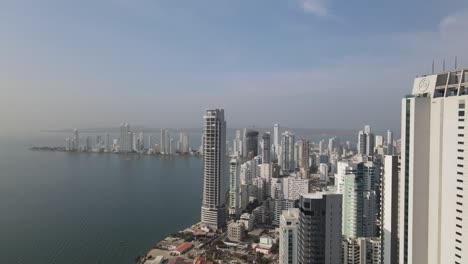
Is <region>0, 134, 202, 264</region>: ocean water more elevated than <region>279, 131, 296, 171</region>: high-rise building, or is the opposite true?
<region>279, 131, 296, 171</region>: high-rise building

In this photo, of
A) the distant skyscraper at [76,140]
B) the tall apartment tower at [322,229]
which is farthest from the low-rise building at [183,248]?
the distant skyscraper at [76,140]

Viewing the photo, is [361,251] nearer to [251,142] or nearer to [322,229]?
[322,229]

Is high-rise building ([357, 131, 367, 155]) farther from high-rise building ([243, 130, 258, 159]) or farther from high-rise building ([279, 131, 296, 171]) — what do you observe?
high-rise building ([243, 130, 258, 159])

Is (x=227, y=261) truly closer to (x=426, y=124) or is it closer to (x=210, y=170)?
(x=210, y=170)

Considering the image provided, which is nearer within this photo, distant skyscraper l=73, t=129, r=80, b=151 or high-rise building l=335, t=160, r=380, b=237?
high-rise building l=335, t=160, r=380, b=237

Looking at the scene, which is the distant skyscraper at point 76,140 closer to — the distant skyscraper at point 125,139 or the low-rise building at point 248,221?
the distant skyscraper at point 125,139

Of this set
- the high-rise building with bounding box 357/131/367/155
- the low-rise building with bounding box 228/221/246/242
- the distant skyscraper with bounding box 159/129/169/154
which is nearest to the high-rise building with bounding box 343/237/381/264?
the low-rise building with bounding box 228/221/246/242
